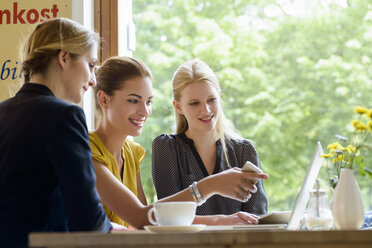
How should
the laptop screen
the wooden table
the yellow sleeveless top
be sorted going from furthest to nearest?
the yellow sleeveless top, the laptop screen, the wooden table

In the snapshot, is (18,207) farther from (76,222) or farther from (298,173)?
(298,173)

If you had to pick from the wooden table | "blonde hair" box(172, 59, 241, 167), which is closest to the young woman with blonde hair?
"blonde hair" box(172, 59, 241, 167)

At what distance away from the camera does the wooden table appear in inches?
35.2

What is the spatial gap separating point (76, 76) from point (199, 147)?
0.99 meters

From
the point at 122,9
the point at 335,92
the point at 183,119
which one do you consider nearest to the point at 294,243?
the point at 183,119

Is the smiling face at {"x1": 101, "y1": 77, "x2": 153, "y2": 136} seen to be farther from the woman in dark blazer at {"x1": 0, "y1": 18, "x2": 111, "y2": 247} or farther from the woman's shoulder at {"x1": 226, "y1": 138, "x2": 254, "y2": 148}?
the woman in dark blazer at {"x1": 0, "y1": 18, "x2": 111, "y2": 247}

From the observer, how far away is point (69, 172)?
117 cm

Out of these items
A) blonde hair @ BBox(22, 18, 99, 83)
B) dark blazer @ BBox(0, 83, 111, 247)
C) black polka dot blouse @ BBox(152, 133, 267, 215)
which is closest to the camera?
dark blazer @ BBox(0, 83, 111, 247)

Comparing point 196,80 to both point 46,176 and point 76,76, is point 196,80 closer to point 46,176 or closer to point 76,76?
point 76,76

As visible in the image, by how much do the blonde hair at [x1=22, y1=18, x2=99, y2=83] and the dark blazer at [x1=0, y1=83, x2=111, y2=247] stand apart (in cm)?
24

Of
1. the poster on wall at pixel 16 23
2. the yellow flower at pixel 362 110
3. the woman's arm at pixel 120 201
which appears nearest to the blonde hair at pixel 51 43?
Result: the woman's arm at pixel 120 201

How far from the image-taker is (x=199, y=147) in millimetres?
2396

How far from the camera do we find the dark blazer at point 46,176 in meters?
1.17

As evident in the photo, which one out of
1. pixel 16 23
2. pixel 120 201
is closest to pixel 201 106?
pixel 120 201
